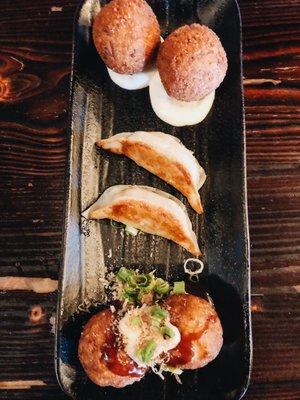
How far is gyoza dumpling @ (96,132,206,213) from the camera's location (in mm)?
2840

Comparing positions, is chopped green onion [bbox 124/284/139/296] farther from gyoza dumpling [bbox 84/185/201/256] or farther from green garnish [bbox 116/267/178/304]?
gyoza dumpling [bbox 84/185/201/256]

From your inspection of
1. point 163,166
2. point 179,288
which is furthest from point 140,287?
point 163,166

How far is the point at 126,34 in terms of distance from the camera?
268cm

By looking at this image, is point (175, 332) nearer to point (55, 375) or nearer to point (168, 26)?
point (55, 375)

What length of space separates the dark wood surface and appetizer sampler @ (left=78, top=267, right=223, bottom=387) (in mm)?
385

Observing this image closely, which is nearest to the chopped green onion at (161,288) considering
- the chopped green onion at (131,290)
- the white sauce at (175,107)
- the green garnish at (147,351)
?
the chopped green onion at (131,290)

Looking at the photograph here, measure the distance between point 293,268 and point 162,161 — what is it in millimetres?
885

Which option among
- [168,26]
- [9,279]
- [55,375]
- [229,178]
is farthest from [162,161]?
[55,375]

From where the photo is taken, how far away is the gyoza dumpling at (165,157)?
284 centimetres

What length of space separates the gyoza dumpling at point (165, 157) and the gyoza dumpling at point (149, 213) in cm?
11

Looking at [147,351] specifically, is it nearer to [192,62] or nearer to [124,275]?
[124,275]

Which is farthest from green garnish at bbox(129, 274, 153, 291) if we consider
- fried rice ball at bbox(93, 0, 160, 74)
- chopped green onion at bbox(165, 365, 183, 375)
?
fried rice ball at bbox(93, 0, 160, 74)

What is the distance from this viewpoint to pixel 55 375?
289 centimetres

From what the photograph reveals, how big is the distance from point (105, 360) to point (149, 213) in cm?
75
